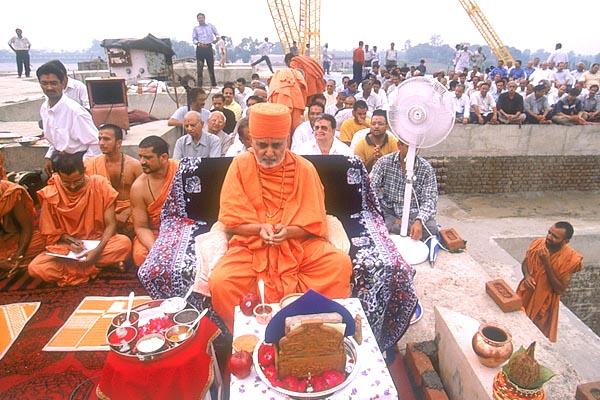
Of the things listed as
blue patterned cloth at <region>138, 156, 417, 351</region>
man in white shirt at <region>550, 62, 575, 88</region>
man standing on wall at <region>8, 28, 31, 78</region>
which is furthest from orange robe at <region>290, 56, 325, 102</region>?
man in white shirt at <region>550, 62, 575, 88</region>

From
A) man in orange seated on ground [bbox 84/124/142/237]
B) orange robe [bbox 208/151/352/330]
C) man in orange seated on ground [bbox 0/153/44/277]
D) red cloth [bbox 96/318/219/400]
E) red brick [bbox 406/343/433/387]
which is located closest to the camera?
red cloth [bbox 96/318/219/400]

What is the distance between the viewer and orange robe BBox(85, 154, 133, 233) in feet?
15.2

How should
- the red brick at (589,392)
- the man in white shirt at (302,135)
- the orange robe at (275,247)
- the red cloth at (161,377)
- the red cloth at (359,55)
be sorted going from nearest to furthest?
1. the red cloth at (161,377)
2. the red brick at (589,392)
3. the orange robe at (275,247)
4. the man in white shirt at (302,135)
5. the red cloth at (359,55)

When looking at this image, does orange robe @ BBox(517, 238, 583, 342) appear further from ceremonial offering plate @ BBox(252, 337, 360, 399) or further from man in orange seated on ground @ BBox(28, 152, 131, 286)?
man in orange seated on ground @ BBox(28, 152, 131, 286)

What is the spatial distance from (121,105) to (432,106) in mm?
5601

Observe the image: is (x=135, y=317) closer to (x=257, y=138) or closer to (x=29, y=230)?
(x=257, y=138)

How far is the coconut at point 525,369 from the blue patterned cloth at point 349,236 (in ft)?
3.94

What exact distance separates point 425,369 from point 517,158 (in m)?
11.1

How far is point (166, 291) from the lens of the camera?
3326mm

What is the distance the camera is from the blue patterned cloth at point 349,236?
3.28m

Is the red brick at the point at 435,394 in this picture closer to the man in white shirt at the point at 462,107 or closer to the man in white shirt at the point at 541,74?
the man in white shirt at the point at 462,107

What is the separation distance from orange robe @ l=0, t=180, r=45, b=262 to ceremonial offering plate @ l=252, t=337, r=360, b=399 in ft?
10.9

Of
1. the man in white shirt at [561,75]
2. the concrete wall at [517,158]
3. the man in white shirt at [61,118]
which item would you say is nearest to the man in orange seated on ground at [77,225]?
the man in white shirt at [61,118]

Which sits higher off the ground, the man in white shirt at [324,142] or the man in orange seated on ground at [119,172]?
the man in white shirt at [324,142]
